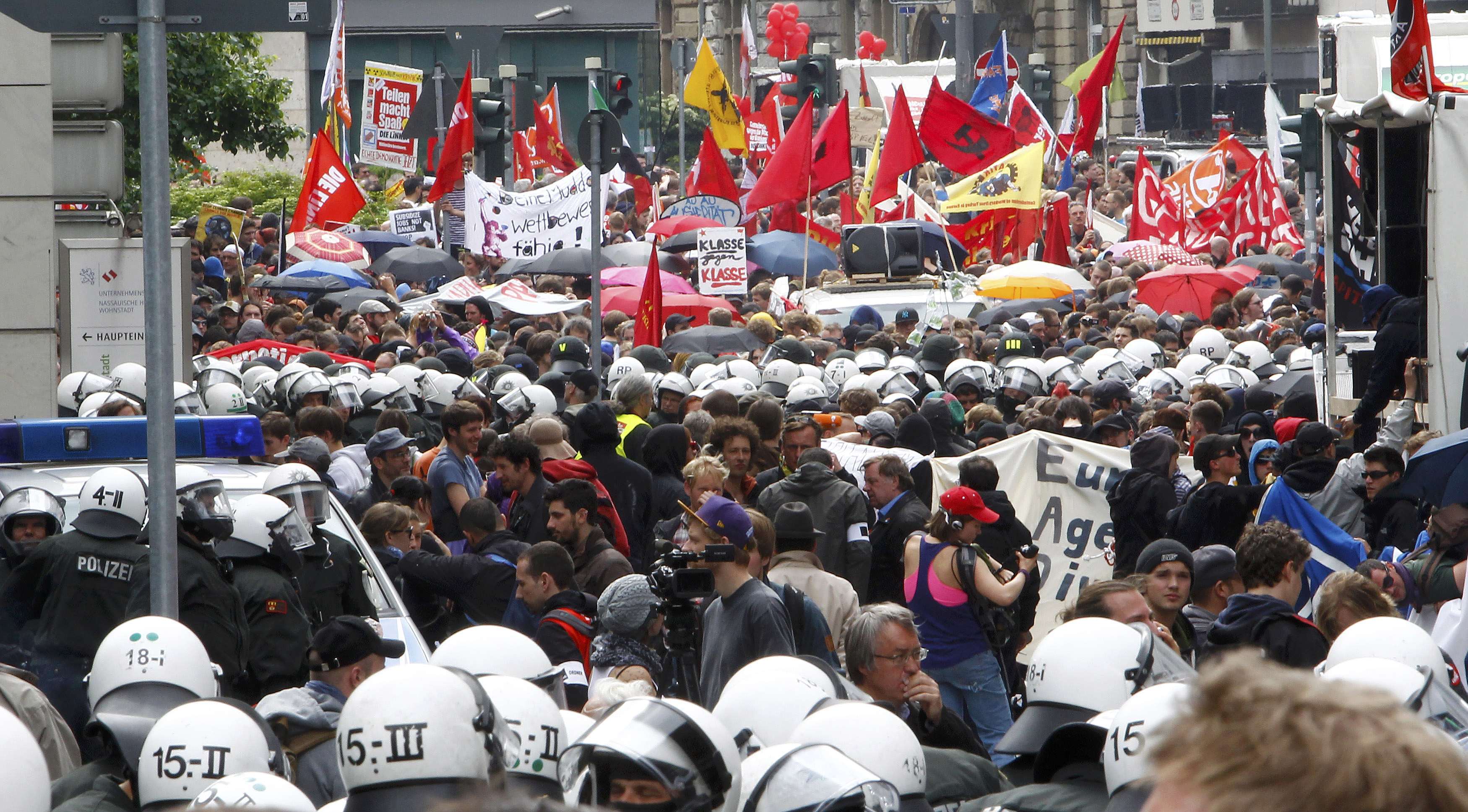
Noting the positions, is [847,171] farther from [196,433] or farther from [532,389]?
[196,433]

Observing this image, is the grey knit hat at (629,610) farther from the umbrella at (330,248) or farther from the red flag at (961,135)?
the red flag at (961,135)

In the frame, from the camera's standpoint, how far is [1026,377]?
12.2 m

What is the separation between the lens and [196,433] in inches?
262

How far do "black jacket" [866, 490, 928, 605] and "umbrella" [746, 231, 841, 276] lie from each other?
13599 mm

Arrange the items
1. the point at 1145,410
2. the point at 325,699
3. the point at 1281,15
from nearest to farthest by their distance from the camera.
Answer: the point at 325,699 < the point at 1145,410 < the point at 1281,15

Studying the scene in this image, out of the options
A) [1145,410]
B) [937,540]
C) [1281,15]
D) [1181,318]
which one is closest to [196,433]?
[937,540]

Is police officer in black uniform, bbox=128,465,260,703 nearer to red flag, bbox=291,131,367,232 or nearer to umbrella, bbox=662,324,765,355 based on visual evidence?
umbrella, bbox=662,324,765,355

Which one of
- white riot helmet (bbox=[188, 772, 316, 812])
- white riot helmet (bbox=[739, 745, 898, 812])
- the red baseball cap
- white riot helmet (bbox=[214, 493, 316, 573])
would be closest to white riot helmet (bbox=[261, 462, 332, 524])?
white riot helmet (bbox=[214, 493, 316, 573])

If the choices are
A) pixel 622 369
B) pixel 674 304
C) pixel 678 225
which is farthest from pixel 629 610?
pixel 678 225

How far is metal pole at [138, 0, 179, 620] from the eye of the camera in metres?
4.15

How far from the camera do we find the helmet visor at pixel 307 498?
19.9 ft

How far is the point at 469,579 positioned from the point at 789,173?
44.2ft

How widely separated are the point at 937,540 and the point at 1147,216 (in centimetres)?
1587

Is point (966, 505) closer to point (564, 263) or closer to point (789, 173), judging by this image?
point (564, 263)
